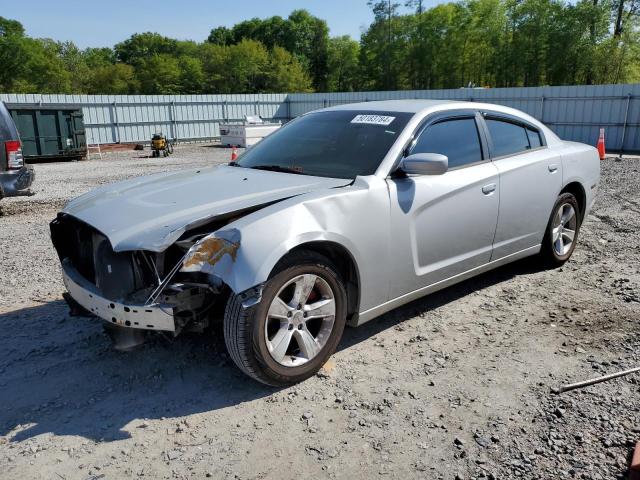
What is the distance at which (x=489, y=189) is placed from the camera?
4.34 metres

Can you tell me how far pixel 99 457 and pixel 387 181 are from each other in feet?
7.63

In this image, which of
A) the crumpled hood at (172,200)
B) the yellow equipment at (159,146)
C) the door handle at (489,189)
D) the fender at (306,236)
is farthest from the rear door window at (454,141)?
the yellow equipment at (159,146)

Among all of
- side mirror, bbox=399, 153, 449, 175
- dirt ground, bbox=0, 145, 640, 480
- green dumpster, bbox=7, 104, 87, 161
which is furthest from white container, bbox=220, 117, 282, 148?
side mirror, bbox=399, 153, 449, 175

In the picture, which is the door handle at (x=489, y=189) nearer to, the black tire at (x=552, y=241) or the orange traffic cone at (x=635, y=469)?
the black tire at (x=552, y=241)

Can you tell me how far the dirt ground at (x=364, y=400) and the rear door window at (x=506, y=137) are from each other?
126 centimetres

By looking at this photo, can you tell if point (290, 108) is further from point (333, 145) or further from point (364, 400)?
point (364, 400)

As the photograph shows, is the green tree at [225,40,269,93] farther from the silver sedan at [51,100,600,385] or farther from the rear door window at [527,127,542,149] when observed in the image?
the silver sedan at [51,100,600,385]

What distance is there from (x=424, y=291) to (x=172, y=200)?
6.15 feet

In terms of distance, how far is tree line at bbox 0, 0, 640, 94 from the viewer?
41062 millimetres

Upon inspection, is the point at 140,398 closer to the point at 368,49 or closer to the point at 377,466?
the point at 377,466

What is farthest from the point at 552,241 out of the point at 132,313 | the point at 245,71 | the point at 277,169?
the point at 245,71

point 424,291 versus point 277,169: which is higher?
point 277,169

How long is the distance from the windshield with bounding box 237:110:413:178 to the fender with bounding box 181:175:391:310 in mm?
321

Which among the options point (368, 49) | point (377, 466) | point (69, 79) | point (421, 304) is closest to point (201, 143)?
point (421, 304)
